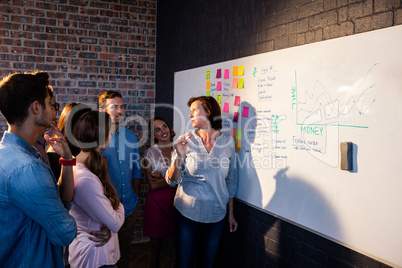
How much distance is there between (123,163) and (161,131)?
460 millimetres

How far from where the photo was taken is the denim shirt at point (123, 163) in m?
2.84

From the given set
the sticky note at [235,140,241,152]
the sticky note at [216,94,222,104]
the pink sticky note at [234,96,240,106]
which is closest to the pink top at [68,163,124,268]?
the sticky note at [235,140,241,152]

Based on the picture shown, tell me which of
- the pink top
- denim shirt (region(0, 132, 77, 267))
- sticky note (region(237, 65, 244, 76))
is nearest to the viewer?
denim shirt (region(0, 132, 77, 267))

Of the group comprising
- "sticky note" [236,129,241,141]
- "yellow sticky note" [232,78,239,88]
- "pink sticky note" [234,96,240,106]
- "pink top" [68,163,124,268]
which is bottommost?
"pink top" [68,163,124,268]

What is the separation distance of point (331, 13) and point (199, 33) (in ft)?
5.60

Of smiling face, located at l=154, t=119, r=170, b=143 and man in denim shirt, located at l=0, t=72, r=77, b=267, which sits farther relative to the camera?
smiling face, located at l=154, t=119, r=170, b=143

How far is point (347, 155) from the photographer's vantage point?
1735 millimetres

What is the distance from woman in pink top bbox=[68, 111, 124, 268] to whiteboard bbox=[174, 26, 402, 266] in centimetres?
106

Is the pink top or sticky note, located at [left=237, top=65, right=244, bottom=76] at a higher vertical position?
sticky note, located at [left=237, top=65, right=244, bottom=76]

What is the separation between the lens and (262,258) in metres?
2.46

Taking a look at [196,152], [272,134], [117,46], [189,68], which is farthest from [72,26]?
[272,134]

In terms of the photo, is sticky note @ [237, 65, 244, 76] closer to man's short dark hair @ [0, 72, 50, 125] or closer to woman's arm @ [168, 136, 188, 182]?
woman's arm @ [168, 136, 188, 182]

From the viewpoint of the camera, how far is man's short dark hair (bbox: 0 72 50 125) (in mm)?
1317

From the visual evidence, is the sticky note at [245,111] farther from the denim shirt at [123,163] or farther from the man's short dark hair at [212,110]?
the denim shirt at [123,163]
